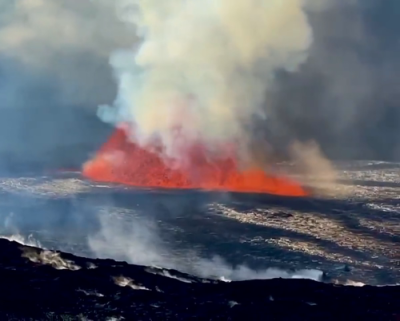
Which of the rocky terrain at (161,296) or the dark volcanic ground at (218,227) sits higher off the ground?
the dark volcanic ground at (218,227)

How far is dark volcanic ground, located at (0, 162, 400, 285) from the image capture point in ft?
144

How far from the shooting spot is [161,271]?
40.2m

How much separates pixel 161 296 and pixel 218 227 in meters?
17.7

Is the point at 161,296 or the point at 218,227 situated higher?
the point at 218,227

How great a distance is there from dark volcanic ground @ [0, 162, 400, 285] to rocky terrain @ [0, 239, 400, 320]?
10.7ft

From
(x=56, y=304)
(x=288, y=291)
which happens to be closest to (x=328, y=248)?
(x=288, y=291)

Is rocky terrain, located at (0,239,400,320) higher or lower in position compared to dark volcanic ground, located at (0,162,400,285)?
lower

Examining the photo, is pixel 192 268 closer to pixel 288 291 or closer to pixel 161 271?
Result: pixel 161 271

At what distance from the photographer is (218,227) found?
176 ft

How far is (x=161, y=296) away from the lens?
3653 cm

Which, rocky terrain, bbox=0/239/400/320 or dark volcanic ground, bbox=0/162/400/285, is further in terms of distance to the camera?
dark volcanic ground, bbox=0/162/400/285

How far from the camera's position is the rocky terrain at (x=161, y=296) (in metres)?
34.0

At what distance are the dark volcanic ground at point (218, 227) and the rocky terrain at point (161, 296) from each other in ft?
10.7

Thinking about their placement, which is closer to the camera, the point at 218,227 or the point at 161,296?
the point at 161,296
